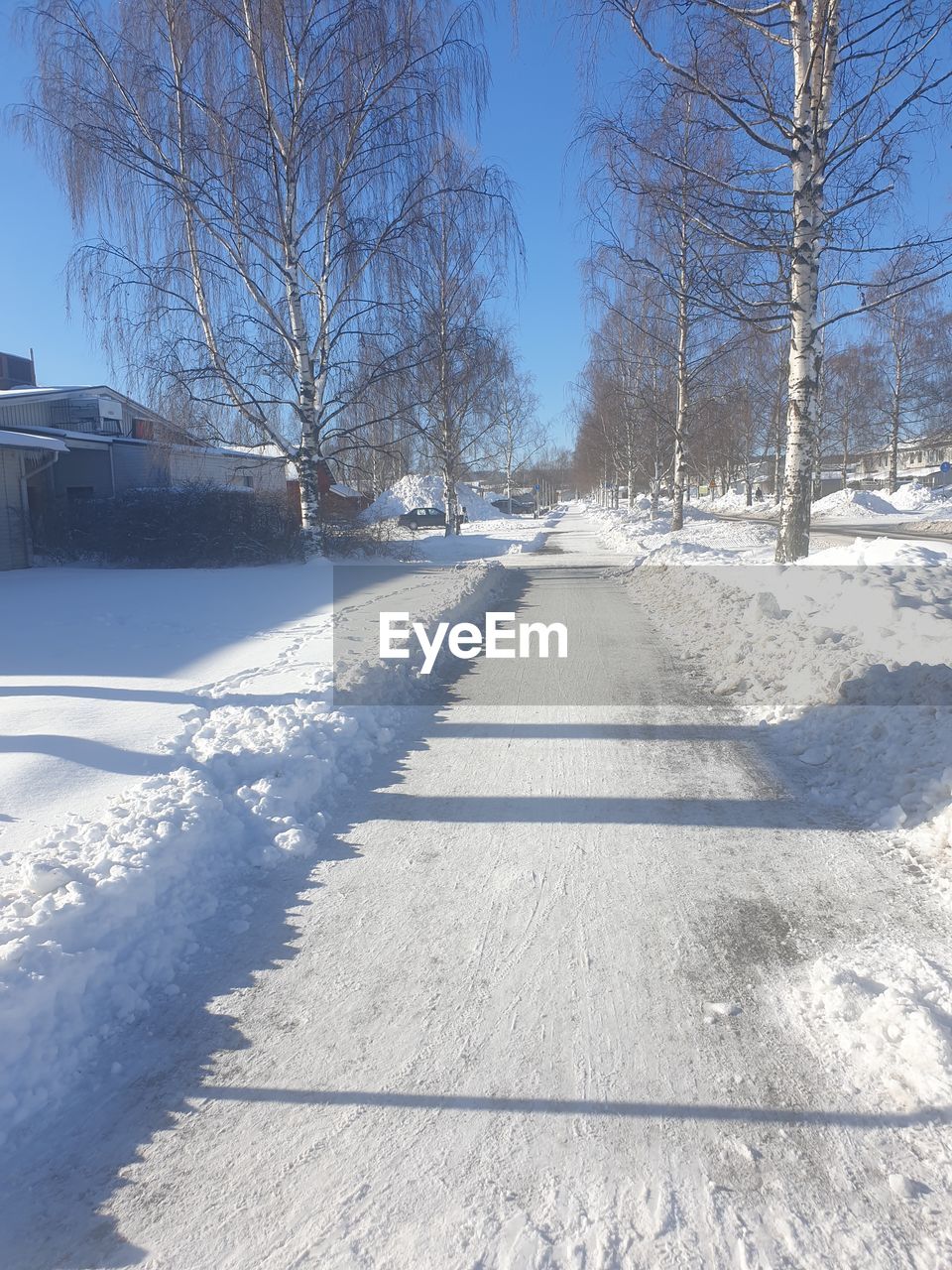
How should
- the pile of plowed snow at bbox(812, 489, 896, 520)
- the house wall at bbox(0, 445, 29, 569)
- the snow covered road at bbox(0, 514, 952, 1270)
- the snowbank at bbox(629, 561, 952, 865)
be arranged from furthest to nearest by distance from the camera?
the pile of plowed snow at bbox(812, 489, 896, 520), the house wall at bbox(0, 445, 29, 569), the snowbank at bbox(629, 561, 952, 865), the snow covered road at bbox(0, 514, 952, 1270)

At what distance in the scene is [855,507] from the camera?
41.0m

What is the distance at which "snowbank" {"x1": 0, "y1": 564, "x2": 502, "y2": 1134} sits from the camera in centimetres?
281

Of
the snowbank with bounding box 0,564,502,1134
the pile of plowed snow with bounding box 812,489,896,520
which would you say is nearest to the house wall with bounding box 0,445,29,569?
the snowbank with bounding box 0,564,502,1134

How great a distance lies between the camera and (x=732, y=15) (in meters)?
9.45

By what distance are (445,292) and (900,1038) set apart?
81.0 feet

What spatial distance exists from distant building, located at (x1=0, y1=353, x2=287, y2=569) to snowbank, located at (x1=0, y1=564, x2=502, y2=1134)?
12912 millimetres

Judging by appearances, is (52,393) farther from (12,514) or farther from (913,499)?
(913,499)

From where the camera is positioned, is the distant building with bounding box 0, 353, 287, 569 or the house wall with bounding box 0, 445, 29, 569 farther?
the distant building with bounding box 0, 353, 287, 569

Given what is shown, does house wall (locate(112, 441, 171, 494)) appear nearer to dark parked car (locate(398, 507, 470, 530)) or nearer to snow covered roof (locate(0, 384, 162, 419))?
snow covered roof (locate(0, 384, 162, 419))

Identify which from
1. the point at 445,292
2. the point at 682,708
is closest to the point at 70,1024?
the point at 682,708

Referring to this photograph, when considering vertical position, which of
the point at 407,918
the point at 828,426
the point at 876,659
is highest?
the point at 828,426

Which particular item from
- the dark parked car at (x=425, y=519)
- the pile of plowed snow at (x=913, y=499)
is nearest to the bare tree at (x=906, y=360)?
the pile of plowed snow at (x=913, y=499)

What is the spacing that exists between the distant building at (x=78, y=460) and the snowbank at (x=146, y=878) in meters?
12.9

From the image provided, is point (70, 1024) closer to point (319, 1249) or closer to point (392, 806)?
point (319, 1249)
